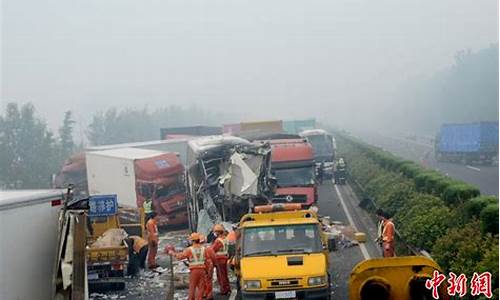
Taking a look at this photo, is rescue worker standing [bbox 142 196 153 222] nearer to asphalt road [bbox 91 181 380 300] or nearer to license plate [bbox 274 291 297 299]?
asphalt road [bbox 91 181 380 300]

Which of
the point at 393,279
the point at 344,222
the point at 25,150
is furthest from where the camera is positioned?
the point at 25,150

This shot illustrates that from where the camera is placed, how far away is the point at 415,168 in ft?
80.5

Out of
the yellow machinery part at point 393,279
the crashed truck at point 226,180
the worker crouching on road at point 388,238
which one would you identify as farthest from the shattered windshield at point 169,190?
the yellow machinery part at point 393,279

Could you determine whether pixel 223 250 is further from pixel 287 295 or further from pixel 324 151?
pixel 324 151

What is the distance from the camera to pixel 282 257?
12453mm

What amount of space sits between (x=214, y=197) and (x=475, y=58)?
108m

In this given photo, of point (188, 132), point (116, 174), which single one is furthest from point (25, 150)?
point (116, 174)

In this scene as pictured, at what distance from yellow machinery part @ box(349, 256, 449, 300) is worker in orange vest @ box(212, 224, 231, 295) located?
15.5 feet

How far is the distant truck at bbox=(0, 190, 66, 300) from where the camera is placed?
9.30 m

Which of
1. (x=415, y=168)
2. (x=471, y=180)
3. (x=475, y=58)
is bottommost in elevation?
(x=471, y=180)

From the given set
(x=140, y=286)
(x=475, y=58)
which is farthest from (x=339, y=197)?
(x=475, y=58)

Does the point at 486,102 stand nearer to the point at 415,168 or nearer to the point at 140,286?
the point at 415,168

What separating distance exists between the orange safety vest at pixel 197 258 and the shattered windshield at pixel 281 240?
0.87 metres

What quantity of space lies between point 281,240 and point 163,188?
43.0 feet
